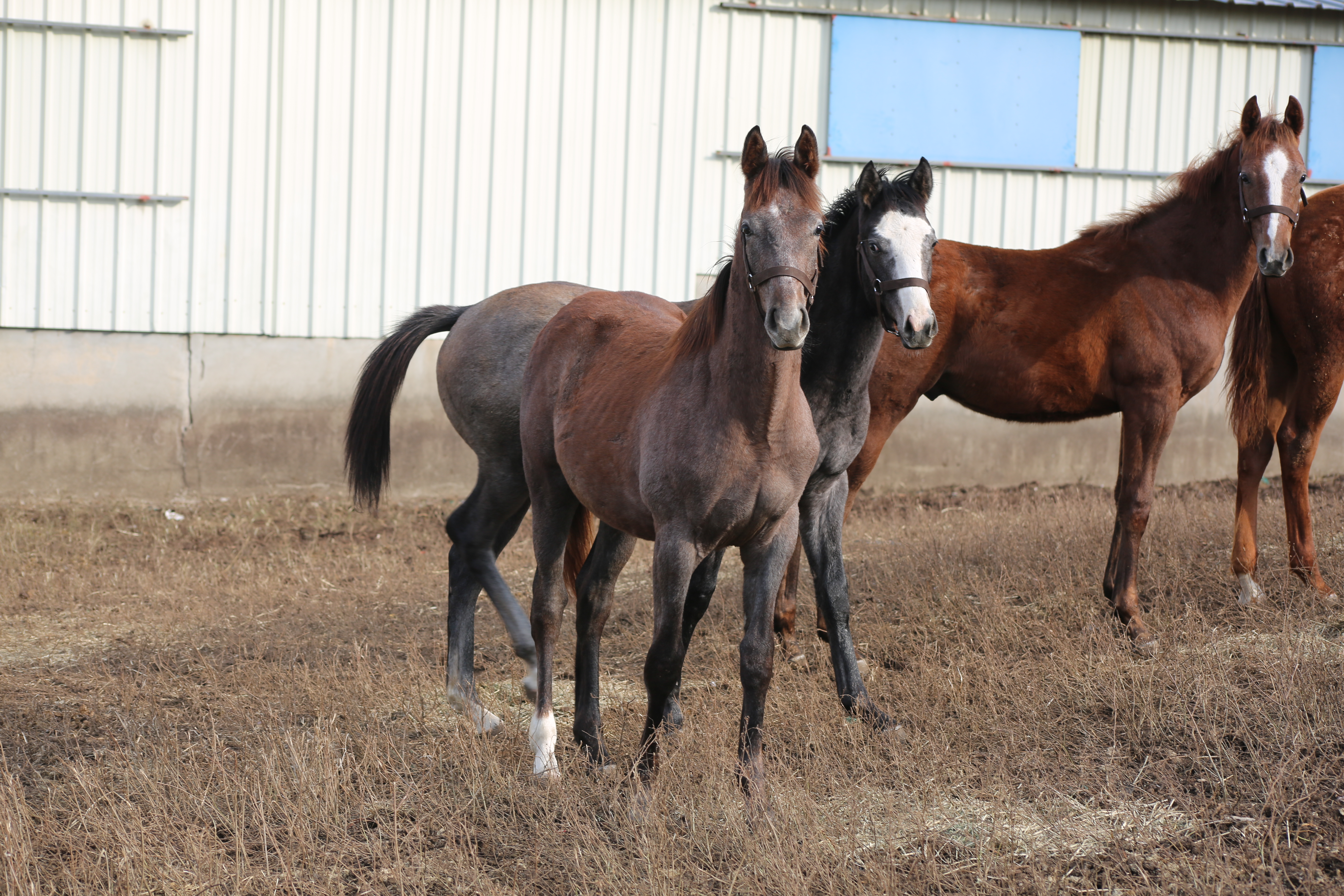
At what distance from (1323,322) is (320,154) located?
7.23 m

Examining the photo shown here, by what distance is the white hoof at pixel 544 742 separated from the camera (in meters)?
3.72

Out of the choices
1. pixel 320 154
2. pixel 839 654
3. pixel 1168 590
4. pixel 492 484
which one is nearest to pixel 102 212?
pixel 320 154

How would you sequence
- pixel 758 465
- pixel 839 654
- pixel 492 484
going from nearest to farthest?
pixel 758 465 → pixel 839 654 → pixel 492 484

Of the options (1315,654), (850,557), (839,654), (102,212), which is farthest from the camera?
(102,212)

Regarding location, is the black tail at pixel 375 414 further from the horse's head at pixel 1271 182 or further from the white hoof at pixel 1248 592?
the white hoof at pixel 1248 592

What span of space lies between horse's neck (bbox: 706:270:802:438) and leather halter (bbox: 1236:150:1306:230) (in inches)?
119

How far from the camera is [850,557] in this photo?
23.5ft

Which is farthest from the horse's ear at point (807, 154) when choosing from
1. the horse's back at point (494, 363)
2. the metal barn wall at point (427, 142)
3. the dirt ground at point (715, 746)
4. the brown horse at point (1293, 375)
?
the metal barn wall at point (427, 142)

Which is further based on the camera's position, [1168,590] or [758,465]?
[1168,590]

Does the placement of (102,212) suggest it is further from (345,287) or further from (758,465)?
(758,465)

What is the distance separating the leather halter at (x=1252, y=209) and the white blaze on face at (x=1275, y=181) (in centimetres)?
2

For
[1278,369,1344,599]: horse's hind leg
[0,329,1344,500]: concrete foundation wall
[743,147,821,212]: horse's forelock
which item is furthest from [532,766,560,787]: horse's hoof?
[0,329,1344,500]: concrete foundation wall

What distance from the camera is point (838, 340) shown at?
432 cm

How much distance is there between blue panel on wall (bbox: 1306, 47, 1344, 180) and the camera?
33.7 ft
